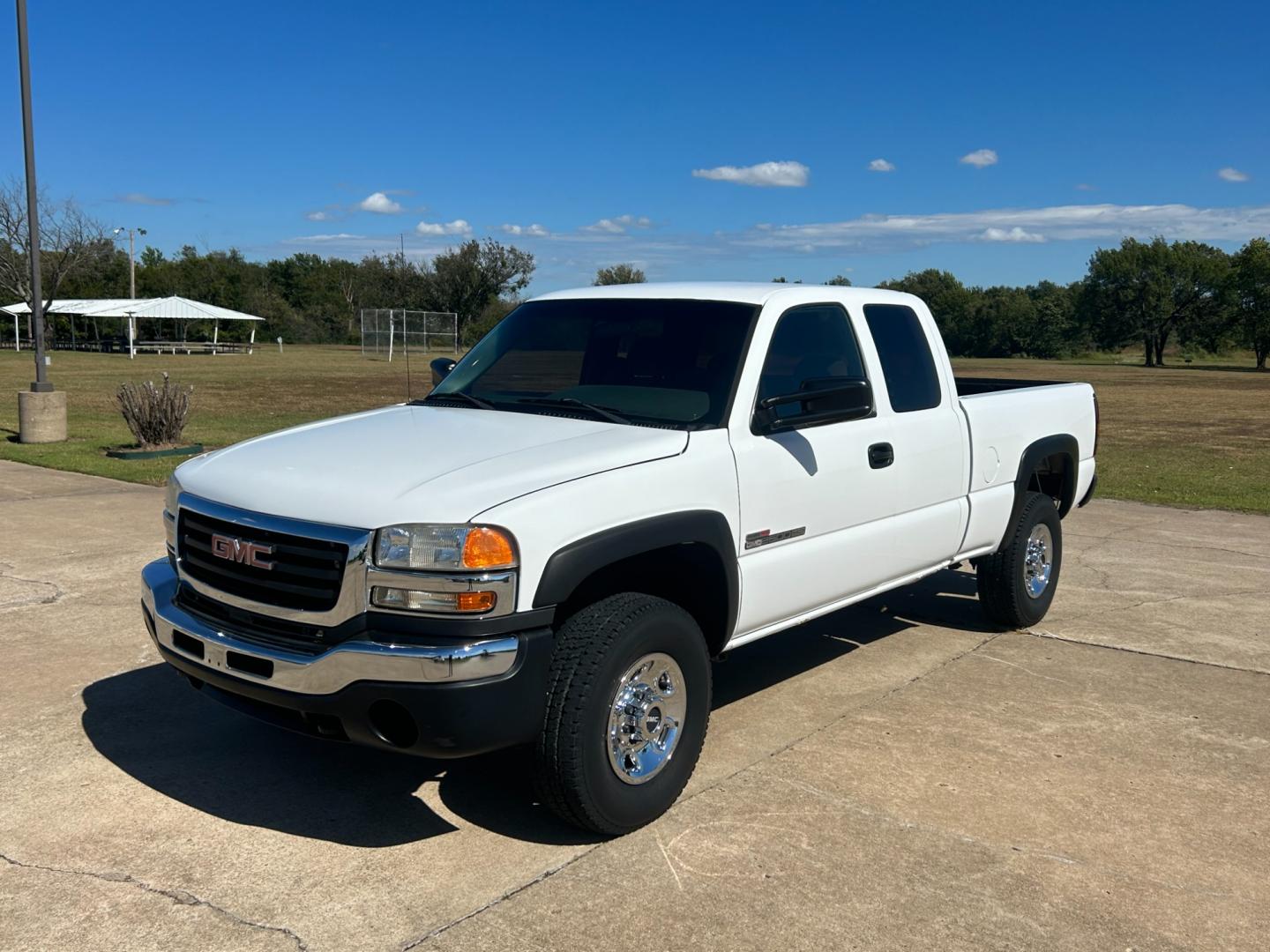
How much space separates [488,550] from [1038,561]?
4471 mm

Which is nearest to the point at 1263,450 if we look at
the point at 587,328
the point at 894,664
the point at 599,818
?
the point at 894,664

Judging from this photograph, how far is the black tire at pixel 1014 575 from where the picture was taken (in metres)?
6.57

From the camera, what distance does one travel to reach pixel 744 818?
4176 millimetres

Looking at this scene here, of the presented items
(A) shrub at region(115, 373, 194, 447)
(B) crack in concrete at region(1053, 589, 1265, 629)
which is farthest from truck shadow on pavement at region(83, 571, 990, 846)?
(A) shrub at region(115, 373, 194, 447)

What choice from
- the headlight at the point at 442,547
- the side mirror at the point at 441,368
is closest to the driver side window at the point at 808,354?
the headlight at the point at 442,547

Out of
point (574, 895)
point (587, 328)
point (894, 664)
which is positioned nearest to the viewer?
point (574, 895)

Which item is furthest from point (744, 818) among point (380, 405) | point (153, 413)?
point (380, 405)

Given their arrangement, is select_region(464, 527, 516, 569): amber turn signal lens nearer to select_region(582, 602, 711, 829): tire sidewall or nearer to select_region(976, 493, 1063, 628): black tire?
select_region(582, 602, 711, 829): tire sidewall

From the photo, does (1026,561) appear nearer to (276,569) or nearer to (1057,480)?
(1057,480)

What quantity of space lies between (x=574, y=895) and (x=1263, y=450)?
18.4 meters

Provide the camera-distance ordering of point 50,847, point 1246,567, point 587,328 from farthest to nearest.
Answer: point 1246,567, point 587,328, point 50,847

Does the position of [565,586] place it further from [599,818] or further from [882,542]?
[882,542]

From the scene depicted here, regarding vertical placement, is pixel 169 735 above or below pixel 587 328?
below

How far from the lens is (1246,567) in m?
8.73
